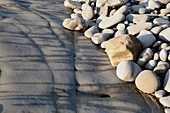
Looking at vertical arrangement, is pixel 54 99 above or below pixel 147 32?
below

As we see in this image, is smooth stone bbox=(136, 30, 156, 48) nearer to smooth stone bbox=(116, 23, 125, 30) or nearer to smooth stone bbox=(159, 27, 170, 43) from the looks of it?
smooth stone bbox=(159, 27, 170, 43)

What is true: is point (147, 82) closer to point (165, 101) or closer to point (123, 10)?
point (165, 101)

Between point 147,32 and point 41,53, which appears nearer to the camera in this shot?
point 41,53

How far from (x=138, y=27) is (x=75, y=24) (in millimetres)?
1008

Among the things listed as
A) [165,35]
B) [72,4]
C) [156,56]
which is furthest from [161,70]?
[72,4]

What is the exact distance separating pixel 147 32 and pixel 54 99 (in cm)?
194

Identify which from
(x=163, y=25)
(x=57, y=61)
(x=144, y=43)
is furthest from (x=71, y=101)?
(x=163, y=25)

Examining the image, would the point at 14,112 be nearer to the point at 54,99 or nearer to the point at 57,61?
the point at 54,99

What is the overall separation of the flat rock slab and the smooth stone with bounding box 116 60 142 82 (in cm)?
7

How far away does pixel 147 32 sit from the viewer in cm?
527

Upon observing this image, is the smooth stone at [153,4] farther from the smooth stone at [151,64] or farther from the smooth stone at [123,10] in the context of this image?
the smooth stone at [151,64]

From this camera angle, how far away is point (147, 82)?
14.2 ft

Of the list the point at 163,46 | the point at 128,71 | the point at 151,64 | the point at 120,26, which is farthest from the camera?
the point at 120,26

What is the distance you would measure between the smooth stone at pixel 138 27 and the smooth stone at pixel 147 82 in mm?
1158
